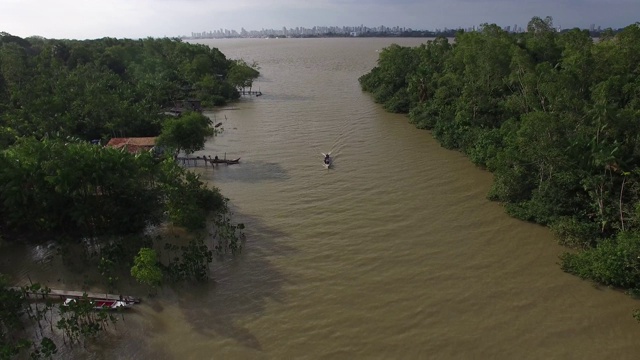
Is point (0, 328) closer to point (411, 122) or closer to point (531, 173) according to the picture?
point (531, 173)

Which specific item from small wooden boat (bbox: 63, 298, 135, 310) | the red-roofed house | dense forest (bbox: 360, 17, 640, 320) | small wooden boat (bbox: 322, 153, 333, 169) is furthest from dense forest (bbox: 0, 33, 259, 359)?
dense forest (bbox: 360, 17, 640, 320)

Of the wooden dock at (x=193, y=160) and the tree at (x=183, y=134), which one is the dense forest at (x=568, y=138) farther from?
the tree at (x=183, y=134)

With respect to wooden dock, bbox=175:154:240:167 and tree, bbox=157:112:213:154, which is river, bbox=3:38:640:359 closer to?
wooden dock, bbox=175:154:240:167

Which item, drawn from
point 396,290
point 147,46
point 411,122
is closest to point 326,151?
point 411,122

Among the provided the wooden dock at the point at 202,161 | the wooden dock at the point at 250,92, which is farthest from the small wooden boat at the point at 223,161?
the wooden dock at the point at 250,92

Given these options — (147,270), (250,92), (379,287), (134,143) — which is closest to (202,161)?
(134,143)

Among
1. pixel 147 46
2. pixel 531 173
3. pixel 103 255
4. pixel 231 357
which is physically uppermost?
pixel 147 46
